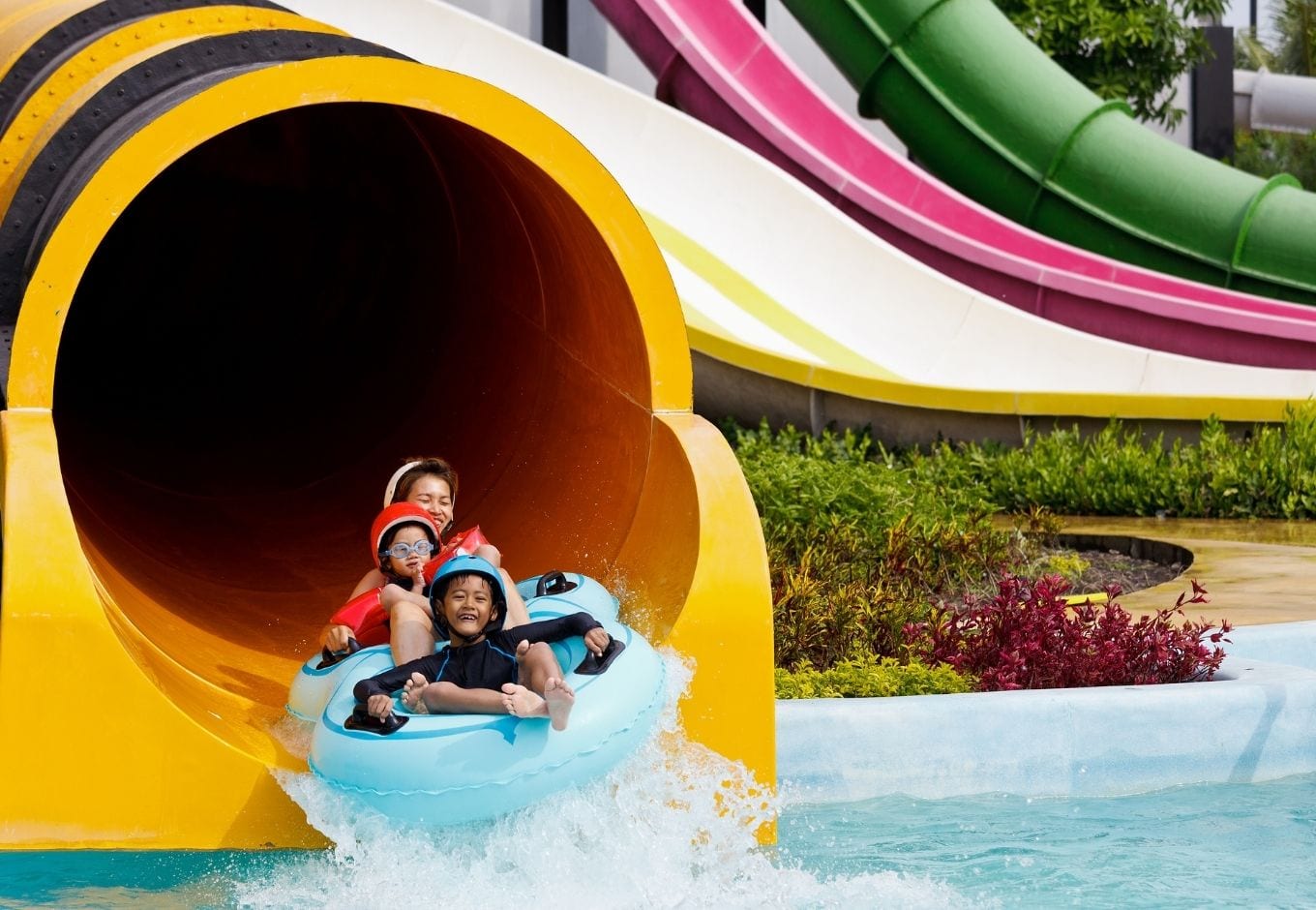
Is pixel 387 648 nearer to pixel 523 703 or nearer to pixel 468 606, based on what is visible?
pixel 468 606

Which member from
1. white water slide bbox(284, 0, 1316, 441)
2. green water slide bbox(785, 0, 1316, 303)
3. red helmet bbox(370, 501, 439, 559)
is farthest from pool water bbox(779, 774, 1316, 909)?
green water slide bbox(785, 0, 1316, 303)

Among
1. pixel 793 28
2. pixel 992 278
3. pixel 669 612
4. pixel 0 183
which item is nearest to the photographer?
pixel 669 612

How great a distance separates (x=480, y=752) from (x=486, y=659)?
440mm

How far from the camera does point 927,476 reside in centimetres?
878

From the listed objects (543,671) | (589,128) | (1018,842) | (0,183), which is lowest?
(1018,842)

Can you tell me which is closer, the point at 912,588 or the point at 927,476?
the point at 912,588

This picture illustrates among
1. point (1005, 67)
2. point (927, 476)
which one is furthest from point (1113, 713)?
point (1005, 67)

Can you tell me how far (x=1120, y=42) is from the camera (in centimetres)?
1565

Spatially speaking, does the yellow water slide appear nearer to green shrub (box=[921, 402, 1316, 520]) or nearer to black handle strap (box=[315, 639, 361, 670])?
black handle strap (box=[315, 639, 361, 670])

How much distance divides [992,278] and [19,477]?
9250 mm

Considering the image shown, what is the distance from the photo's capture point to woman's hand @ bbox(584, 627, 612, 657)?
368 cm

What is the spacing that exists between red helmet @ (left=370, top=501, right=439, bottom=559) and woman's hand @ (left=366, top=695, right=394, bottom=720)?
107 cm

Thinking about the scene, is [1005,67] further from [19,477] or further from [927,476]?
[19,477]

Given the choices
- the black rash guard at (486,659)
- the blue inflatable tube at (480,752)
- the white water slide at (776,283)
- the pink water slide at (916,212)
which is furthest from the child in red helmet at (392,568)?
the pink water slide at (916,212)
